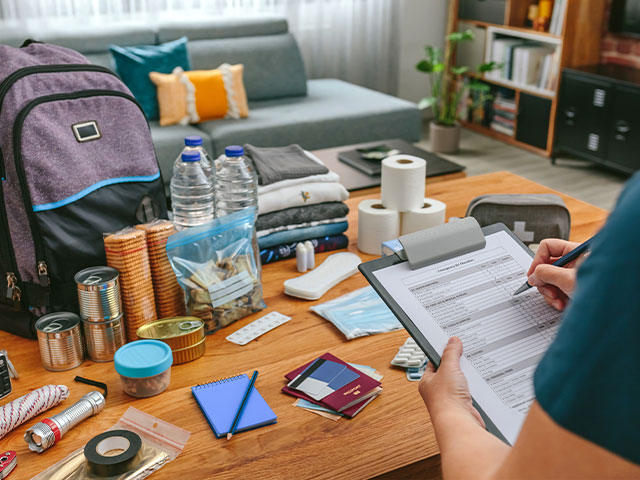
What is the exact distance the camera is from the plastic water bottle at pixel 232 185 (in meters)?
1.41

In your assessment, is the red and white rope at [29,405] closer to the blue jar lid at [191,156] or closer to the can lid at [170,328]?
the can lid at [170,328]

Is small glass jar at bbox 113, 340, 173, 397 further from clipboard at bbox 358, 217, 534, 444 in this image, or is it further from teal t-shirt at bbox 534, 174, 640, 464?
teal t-shirt at bbox 534, 174, 640, 464

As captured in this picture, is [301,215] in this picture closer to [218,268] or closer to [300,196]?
[300,196]

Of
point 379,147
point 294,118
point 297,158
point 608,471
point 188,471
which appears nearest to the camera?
point 608,471

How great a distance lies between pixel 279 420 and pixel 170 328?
29 cm

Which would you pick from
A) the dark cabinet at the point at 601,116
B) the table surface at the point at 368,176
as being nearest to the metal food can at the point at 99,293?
the table surface at the point at 368,176

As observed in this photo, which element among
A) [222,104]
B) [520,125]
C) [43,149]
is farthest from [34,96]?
[520,125]

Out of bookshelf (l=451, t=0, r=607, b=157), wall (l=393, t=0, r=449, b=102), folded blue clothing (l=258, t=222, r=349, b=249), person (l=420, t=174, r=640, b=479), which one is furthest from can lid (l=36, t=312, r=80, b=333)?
wall (l=393, t=0, r=449, b=102)

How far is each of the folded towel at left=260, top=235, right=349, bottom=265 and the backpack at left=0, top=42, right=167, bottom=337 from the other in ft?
1.03

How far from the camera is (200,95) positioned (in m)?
3.57

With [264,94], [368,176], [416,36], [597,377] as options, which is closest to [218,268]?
[597,377]

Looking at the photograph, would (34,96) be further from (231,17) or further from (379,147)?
(231,17)

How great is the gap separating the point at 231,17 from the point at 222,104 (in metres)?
0.85

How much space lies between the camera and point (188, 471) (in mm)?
927
